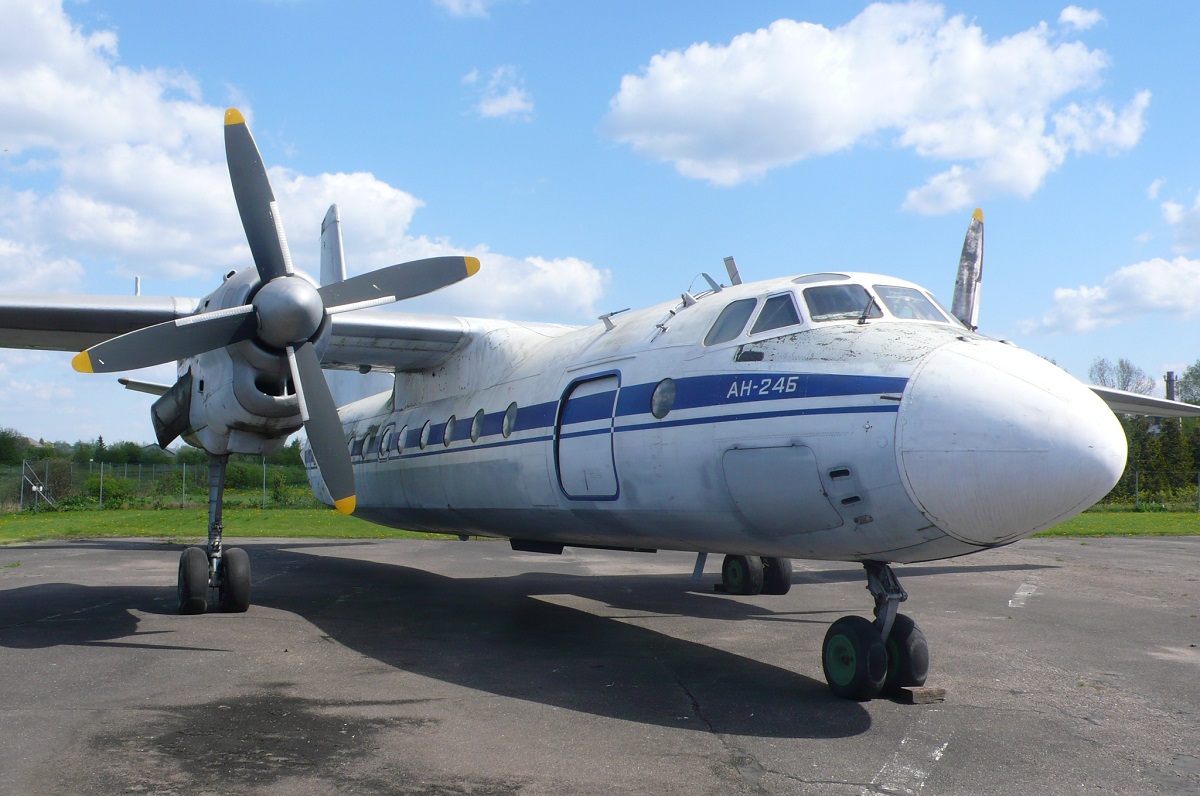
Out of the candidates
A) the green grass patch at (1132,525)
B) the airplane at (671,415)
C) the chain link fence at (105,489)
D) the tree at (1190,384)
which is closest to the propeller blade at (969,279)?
the airplane at (671,415)

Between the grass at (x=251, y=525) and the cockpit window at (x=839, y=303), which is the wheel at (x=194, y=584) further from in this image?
the grass at (x=251, y=525)

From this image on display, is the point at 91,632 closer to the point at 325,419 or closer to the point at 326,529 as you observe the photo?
the point at 325,419

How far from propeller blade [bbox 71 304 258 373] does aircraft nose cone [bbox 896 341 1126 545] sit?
687 cm

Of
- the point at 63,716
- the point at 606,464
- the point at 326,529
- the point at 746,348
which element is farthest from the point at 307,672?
the point at 326,529

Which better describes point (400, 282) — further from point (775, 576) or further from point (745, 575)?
point (775, 576)

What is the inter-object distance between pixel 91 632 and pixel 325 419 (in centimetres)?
315

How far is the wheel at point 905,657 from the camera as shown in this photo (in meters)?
6.64

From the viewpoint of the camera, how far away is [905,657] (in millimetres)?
6660

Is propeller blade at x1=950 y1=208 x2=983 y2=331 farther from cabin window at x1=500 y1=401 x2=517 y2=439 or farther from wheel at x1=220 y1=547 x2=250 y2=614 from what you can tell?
wheel at x1=220 y1=547 x2=250 y2=614

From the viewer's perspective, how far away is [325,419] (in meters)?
9.75

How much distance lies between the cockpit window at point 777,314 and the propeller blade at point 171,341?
5.36 metres

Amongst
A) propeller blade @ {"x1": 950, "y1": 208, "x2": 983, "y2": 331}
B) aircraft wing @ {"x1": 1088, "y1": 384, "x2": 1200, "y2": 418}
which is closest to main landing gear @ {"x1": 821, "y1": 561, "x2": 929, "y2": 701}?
propeller blade @ {"x1": 950, "y1": 208, "x2": 983, "y2": 331}

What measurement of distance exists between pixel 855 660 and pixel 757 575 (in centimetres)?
628

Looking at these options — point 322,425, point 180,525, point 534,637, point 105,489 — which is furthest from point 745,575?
point 105,489
